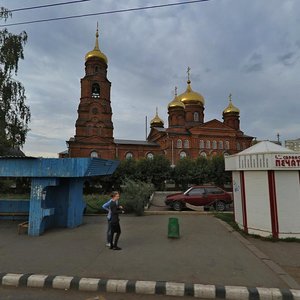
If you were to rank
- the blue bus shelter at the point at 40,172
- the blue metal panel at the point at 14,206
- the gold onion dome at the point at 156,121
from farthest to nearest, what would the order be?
the gold onion dome at the point at 156,121 < the blue metal panel at the point at 14,206 < the blue bus shelter at the point at 40,172

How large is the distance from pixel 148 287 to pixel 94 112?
4005cm

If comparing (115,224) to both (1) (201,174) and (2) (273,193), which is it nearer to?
(2) (273,193)

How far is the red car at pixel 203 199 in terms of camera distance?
50.1 feet

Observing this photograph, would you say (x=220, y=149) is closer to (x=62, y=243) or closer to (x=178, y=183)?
(x=178, y=183)

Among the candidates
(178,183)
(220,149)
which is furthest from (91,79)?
(220,149)

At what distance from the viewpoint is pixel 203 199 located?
15.3 m

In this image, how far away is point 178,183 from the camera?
1261 inches

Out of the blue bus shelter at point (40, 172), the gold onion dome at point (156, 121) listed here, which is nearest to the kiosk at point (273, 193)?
the blue bus shelter at point (40, 172)

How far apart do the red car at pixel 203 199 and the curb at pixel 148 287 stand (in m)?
10.8

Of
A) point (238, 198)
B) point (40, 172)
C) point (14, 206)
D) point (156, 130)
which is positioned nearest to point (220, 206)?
point (238, 198)

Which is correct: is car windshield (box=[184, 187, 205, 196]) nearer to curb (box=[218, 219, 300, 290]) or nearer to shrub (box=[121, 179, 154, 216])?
shrub (box=[121, 179, 154, 216])

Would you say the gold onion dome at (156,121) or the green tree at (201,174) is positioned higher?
the gold onion dome at (156,121)

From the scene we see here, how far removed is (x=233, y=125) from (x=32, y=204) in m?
50.1

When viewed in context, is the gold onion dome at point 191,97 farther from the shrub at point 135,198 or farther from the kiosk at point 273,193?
the kiosk at point 273,193
